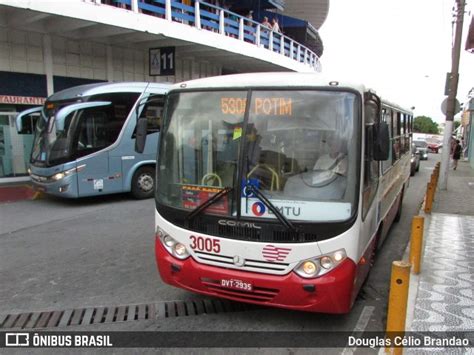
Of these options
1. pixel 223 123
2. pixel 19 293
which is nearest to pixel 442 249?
pixel 223 123

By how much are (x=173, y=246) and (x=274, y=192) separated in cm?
116

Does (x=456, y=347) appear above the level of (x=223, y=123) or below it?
below

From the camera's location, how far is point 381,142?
3.62m

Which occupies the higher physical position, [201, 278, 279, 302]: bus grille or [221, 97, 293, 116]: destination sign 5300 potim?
[221, 97, 293, 116]: destination sign 5300 potim

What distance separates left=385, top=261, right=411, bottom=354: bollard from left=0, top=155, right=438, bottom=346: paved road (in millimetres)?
863

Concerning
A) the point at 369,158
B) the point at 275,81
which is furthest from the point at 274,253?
the point at 275,81

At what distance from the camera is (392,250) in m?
6.35

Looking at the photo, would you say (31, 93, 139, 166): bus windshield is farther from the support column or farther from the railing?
the support column

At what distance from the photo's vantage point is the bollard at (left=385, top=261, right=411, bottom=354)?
9.46 feet

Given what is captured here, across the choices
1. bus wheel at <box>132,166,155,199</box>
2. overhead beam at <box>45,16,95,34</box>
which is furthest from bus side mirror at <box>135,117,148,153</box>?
overhead beam at <box>45,16,95,34</box>

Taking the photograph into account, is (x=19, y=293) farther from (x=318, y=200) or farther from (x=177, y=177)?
(x=318, y=200)

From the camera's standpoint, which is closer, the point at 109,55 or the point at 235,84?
the point at 235,84

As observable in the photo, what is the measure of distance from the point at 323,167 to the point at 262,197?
0.62 meters

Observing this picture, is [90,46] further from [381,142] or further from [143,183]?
[381,142]
